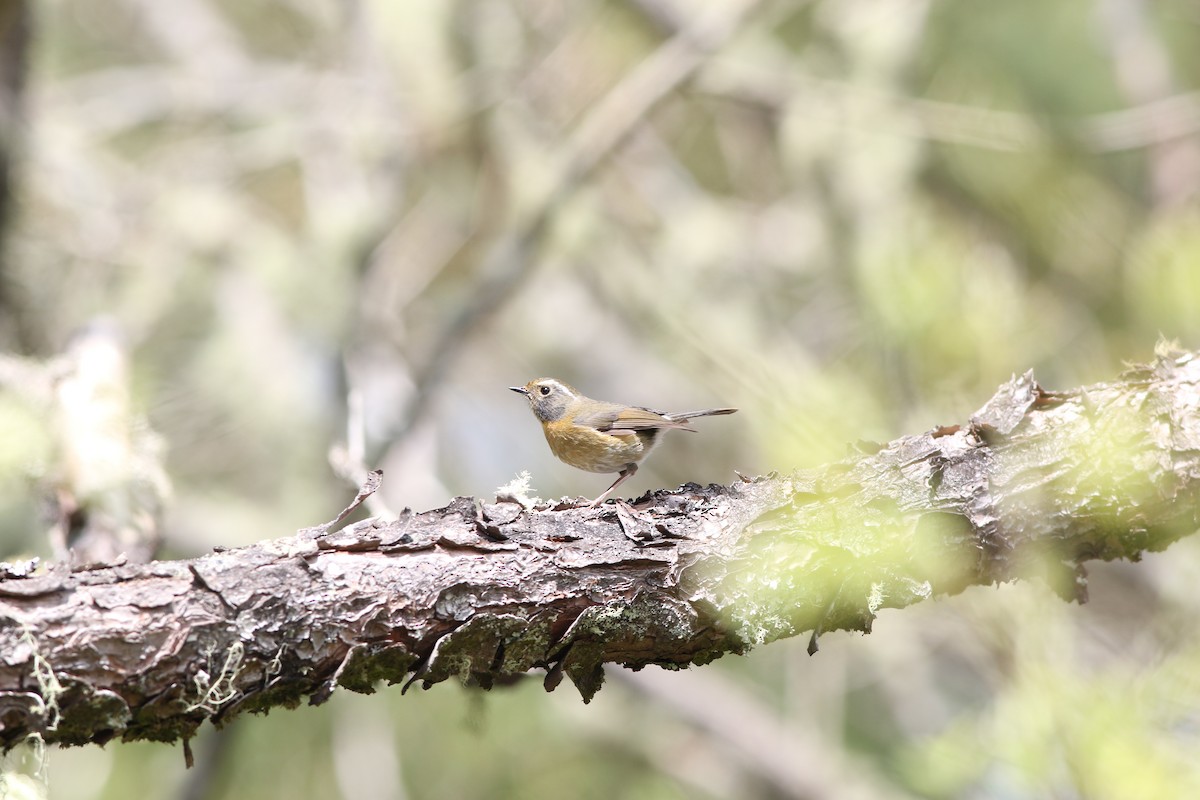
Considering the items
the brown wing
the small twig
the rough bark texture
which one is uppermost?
the small twig

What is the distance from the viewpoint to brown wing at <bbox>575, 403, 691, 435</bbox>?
3.94 metres

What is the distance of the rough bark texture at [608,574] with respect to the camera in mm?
1945

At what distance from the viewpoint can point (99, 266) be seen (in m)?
6.70

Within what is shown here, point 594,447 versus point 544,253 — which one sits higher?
point 544,253

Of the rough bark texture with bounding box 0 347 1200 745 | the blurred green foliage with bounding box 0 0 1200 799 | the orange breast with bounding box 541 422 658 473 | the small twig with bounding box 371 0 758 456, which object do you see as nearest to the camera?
the rough bark texture with bounding box 0 347 1200 745

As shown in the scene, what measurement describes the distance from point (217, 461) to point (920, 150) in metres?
5.10

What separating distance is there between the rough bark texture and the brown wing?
62.9 inches

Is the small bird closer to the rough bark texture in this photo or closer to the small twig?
the rough bark texture

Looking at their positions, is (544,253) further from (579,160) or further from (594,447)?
(594,447)

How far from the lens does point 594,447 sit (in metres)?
3.93

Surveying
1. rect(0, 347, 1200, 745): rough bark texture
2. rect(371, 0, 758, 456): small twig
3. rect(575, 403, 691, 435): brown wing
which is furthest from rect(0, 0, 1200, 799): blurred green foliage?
rect(0, 347, 1200, 745): rough bark texture

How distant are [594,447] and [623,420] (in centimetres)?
16

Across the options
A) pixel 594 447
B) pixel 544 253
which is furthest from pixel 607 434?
pixel 544 253

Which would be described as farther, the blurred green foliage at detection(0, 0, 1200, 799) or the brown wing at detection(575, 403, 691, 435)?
the blurred green foliage at detection(0, 0, 1200, 799)
